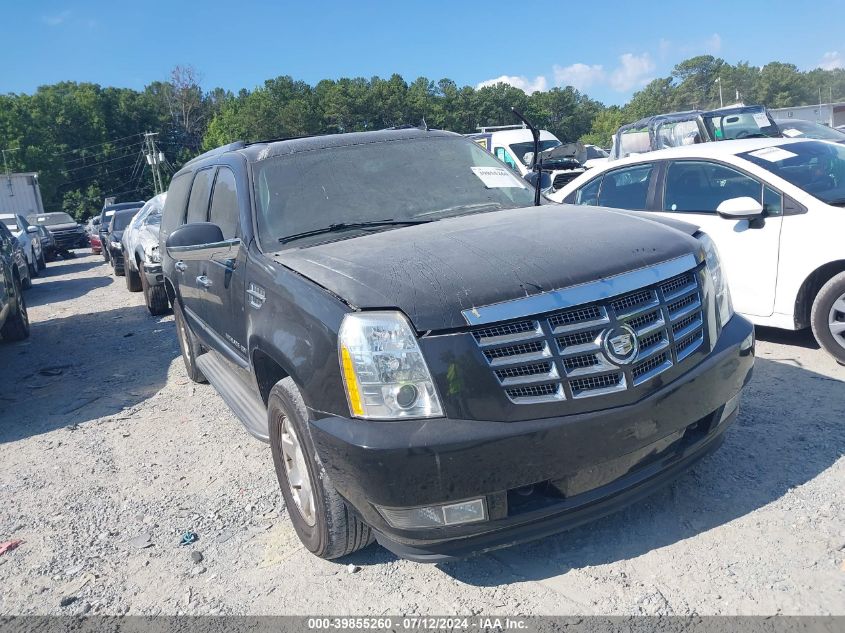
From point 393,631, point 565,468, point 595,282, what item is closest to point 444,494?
point 565,468

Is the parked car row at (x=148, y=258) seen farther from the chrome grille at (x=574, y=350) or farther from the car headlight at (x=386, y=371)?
the chrome grille at (x=574, y=350)

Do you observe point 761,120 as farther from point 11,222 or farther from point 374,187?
point 11,222

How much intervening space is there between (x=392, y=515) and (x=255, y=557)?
1.05m

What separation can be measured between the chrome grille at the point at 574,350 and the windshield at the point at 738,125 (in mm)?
12009

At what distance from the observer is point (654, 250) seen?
2934 millimetres

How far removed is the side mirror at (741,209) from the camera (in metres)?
5.07

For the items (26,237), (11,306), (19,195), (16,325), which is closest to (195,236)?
(11,306)

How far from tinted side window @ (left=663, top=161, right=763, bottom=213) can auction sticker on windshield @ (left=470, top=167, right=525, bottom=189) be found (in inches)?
80.5

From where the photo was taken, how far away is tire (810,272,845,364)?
15.7 ft

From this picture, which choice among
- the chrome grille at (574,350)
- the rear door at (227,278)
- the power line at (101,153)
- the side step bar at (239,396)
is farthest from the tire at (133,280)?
the power line at (101,153)

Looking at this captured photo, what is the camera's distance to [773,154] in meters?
5.53

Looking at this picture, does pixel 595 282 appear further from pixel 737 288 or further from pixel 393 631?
pixel 737 288

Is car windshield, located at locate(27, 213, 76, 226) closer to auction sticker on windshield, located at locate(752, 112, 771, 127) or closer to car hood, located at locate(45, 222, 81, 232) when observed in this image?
car hood, located at locate(45, 222, 81, 232)

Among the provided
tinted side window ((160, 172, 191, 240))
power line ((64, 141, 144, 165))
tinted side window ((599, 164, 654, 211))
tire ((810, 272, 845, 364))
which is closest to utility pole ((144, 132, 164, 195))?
power line ((64, 141, 144, 165))
